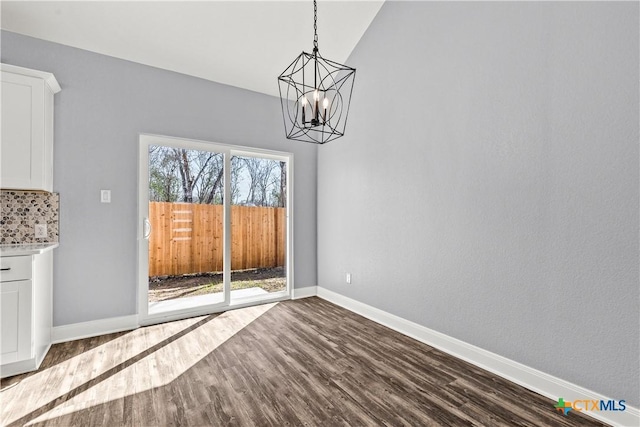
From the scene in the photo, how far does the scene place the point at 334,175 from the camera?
4293 millimetres

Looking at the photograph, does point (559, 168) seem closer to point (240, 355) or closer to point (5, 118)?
point (240, 355)

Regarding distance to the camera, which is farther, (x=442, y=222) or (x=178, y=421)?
(x=442, y=222)

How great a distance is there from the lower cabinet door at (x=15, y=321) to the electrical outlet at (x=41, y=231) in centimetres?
67

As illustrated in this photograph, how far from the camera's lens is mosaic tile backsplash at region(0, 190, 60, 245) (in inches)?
106

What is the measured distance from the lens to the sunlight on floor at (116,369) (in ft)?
6.51

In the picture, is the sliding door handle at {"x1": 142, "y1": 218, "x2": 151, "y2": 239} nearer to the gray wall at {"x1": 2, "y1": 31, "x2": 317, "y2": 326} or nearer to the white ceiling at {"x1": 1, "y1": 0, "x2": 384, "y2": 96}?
the gray wall at {"x1": 2, "y1": 31, "x2": 317, "y2": 326}

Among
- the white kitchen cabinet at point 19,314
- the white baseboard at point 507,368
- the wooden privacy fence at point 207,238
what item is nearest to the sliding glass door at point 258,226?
the wooden privacy fence at point 207,238

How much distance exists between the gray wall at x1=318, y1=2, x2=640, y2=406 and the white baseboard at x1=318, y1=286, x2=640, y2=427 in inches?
2.3

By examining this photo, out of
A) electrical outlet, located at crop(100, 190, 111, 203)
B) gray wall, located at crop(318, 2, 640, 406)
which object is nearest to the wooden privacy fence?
electrical outlet, located at crop(100, 190, 111, 203)

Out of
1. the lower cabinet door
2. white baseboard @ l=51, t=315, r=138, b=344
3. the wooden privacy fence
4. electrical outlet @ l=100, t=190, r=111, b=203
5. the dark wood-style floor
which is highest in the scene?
electrical outlet @ l=100, t=190, r=111, b=203

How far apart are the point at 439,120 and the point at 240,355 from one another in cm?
277

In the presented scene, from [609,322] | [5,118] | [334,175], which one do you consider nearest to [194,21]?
[5,118]

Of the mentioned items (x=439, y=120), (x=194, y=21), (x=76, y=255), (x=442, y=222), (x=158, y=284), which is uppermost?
(x=194, y=21)

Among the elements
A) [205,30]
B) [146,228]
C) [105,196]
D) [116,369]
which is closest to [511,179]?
[205,30]
